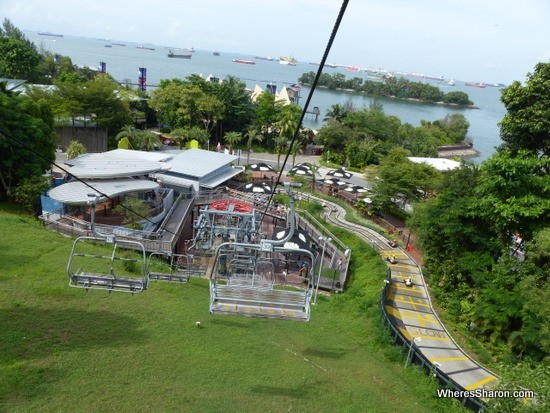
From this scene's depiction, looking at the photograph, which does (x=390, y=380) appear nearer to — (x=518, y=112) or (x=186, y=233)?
(x=518, y=112)

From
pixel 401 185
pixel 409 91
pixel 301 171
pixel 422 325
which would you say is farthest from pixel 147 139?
pixel 409 91

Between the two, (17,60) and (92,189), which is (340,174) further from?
(17,60)

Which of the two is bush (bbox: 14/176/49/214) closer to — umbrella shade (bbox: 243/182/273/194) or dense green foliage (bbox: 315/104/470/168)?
umbrella shade (bbox: 243/182/273/194)

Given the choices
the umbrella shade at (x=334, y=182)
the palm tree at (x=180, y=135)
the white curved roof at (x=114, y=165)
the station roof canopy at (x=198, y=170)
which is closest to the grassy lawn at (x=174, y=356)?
the white curved roof at (x=114, y=165)

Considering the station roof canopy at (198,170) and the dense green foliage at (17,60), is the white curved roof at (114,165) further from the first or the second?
the dense green foliage at (17,60)

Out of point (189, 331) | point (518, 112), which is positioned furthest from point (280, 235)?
point (518, 112)

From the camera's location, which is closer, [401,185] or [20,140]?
[20,140]
